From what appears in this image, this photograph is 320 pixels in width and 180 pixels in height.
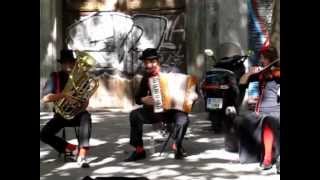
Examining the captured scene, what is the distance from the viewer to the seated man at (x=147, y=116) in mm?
8008

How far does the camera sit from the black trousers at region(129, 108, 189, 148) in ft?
26.5

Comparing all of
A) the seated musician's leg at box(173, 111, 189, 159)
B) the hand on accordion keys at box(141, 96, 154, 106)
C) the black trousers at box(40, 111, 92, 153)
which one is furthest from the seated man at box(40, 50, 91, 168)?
the seated musician's leg at box(173, 111, 189, 159)

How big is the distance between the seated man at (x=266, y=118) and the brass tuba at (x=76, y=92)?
6.49 feet

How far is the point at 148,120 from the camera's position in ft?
26.7

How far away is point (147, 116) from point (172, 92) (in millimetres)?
464

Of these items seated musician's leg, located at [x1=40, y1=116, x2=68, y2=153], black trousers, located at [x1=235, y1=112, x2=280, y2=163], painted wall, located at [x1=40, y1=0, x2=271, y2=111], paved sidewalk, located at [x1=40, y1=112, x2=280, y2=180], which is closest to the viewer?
paved sidewalk, located at [x1=40, y1=112, x2=280, y2=180]

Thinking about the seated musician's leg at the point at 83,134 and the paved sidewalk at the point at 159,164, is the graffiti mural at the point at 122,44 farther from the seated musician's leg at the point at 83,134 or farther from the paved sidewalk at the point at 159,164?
the seated musician's leg at the point at 83,134


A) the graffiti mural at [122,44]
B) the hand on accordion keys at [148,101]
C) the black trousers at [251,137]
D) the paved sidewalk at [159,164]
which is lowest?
the paved sidewalk at [159,164]

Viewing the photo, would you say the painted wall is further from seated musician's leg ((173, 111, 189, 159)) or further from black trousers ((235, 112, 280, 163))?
black trousers ((235, 112, 280, 163))

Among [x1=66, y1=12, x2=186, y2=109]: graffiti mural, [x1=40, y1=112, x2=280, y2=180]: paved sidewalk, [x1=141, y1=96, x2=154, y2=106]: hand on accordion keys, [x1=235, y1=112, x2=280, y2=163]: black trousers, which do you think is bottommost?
[x1=40, y1=112, x2=280, y2=180]: paved sidewalk

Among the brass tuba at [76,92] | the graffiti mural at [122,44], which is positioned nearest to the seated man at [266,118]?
the brass tuba at [76,92]

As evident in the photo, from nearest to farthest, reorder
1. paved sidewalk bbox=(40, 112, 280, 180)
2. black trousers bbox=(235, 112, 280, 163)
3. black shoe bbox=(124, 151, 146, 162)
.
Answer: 1. paved sidewalk bbox=(40, 112, 280, 180)
2. black trousers bbox=(235, 112, 280, 163)
3. black shoe bbox=(124, 151, 146, 162)
